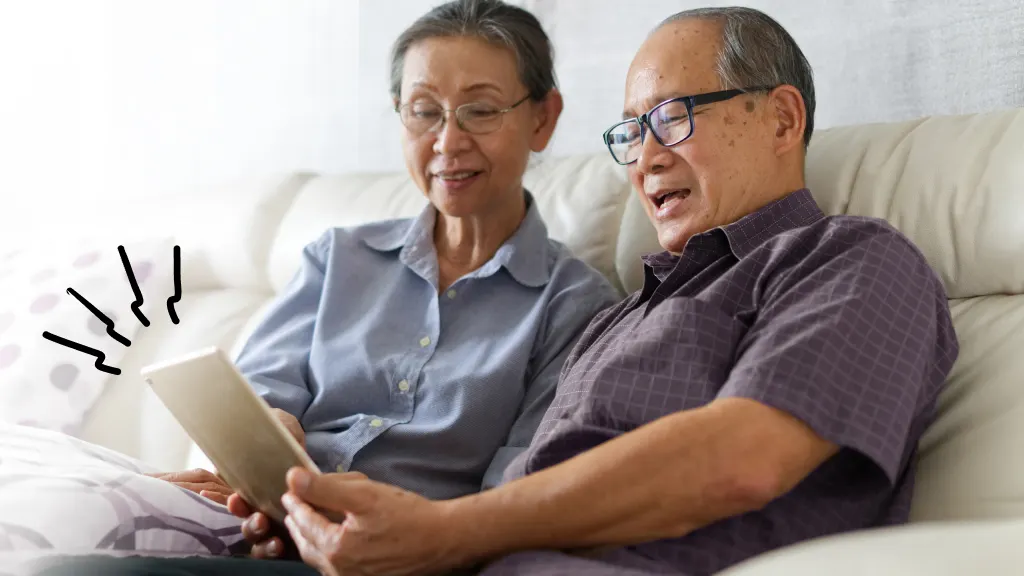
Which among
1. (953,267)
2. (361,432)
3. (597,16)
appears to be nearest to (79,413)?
(361,432)

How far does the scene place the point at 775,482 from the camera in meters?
0.96

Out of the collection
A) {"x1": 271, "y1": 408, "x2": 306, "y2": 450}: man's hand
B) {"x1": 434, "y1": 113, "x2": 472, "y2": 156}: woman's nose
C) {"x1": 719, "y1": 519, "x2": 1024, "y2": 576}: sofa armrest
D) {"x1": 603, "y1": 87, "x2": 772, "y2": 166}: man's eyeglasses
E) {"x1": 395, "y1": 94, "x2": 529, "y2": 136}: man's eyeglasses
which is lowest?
{"x1": 271, "y1": 408, "x2": 306, "y2": 450}: man's hand

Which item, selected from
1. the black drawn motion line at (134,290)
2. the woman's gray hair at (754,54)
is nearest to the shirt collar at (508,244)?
the woman's gray hair at (754,54)

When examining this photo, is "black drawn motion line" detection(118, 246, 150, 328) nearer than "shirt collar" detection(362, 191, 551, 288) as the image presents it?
No

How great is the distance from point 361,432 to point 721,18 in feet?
2.51

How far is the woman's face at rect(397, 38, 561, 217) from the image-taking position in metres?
1.63

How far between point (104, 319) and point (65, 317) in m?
0.08

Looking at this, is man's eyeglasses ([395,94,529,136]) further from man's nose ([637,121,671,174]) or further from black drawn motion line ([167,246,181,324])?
black drawn motion line ([167,246,181,324])

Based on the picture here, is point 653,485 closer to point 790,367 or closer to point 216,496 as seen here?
point 790,367

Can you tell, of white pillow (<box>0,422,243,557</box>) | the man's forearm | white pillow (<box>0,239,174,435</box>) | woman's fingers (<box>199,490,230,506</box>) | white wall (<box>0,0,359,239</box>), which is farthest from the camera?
white wall (<box>0,0,359,239</box>)

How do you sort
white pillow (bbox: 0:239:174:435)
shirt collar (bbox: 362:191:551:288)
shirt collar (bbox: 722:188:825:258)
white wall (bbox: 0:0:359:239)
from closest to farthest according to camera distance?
1. shirt collar (bbox: 722:188:825:258)
2. shirt collar (bbox: 362:191:551:288)
3. white pillow (bbox: 0:239:174:435)
4. white wall (bbox: 0:0:359:239)

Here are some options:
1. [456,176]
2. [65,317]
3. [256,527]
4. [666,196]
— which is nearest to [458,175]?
[456,176]

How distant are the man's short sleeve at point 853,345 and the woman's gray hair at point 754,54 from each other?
0.29 metres

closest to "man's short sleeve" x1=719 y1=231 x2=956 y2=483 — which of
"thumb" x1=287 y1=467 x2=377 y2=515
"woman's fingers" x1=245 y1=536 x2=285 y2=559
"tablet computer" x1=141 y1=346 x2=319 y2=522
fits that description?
"thumb" x1=287 y1=467 x2=377 y2=515
